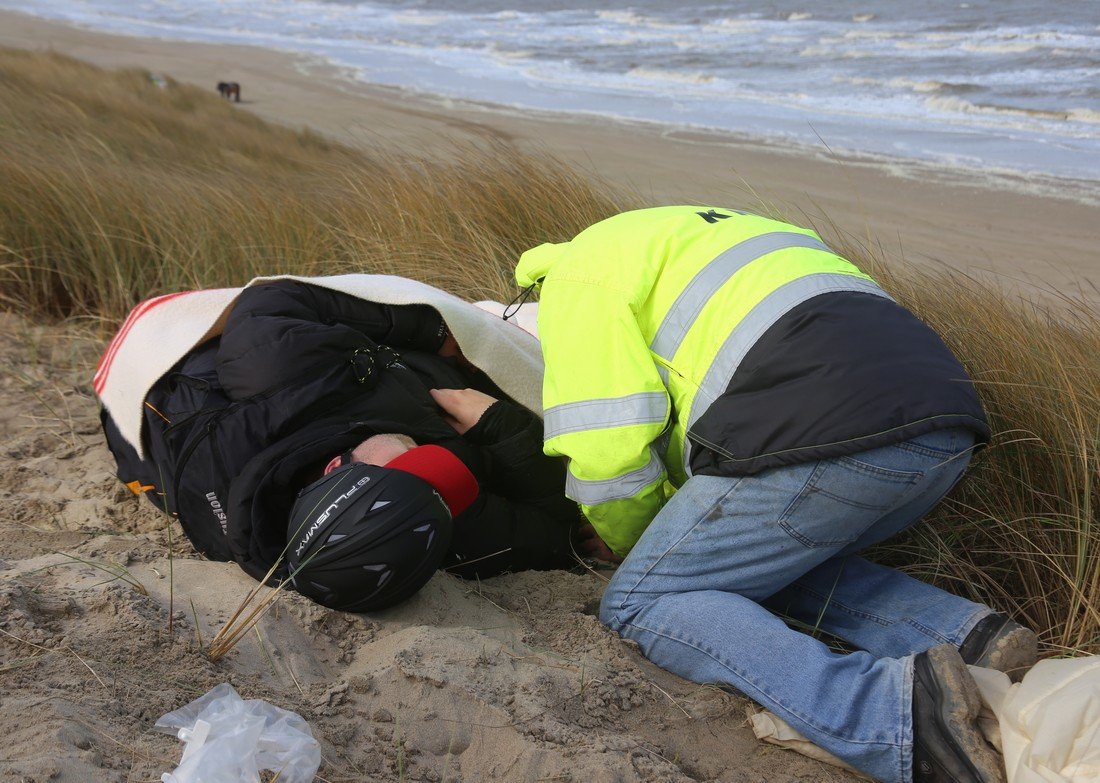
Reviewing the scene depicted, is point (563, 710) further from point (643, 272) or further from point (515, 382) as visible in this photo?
point (515, 382)

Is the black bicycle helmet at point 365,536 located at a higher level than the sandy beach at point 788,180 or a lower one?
lower

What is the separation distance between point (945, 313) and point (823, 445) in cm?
165

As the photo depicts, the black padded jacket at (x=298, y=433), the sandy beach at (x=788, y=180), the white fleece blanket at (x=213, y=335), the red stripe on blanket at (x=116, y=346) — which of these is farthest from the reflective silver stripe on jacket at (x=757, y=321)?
the red stripe on blanket at (x=116, y=346)

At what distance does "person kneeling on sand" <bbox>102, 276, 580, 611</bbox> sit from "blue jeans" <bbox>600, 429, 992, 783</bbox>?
0.56m

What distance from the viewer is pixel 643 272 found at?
8.63 ft

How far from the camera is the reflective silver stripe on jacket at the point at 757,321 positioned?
8.10 ft

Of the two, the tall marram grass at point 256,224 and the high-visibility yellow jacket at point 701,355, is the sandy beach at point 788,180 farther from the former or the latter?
the high-visibility yellow jacket at point 701,355

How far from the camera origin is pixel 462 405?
10.9 ft

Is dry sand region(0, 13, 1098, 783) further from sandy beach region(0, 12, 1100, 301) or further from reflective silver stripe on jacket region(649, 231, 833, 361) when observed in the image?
sandy beach region(0, 12, 1100, 301)

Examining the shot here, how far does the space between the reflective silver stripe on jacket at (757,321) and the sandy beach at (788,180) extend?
4.70 ft

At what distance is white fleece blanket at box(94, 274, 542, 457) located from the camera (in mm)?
3334

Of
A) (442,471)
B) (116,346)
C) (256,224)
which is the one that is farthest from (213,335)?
(256,224)

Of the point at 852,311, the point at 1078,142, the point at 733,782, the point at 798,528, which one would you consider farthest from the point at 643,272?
the point at 1078,142

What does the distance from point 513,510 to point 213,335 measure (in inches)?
48.6
